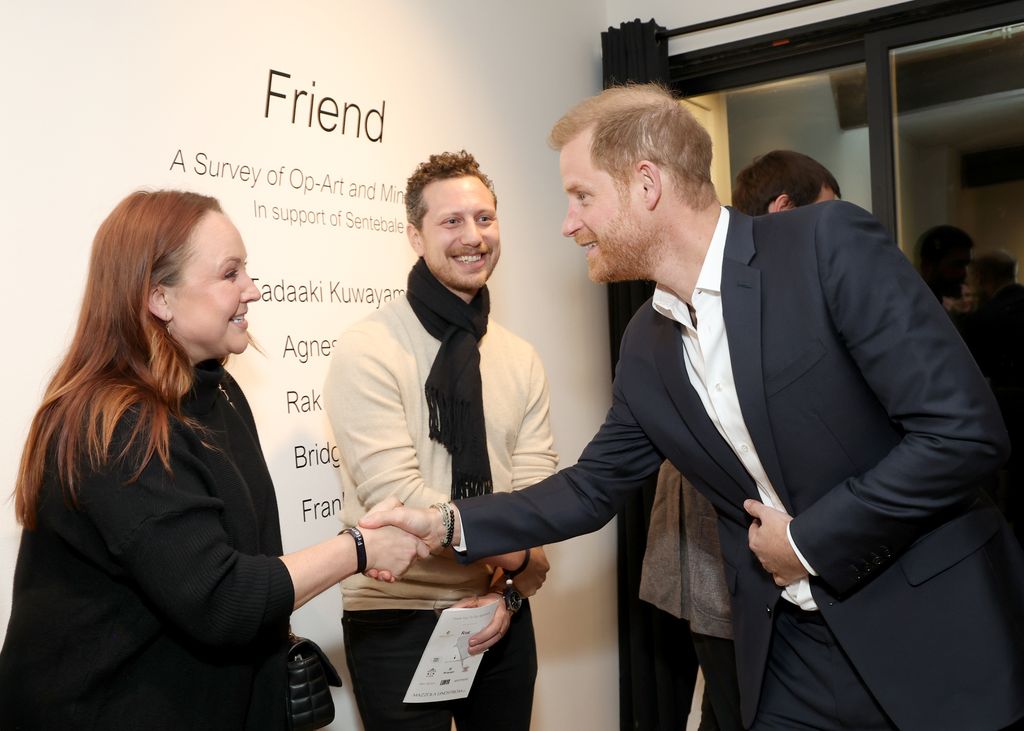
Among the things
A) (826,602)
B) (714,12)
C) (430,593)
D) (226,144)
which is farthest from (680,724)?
(714,12)

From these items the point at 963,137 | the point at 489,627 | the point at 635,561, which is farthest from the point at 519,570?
the point at 963,137

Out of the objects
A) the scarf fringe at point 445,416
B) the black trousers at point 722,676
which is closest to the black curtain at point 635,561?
the black trousers at point 722,676

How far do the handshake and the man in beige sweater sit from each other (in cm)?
9

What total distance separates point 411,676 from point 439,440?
56 centimetres

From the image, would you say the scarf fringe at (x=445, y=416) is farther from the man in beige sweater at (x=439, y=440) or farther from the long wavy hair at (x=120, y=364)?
the long wavy hair at (x=120, y=364)

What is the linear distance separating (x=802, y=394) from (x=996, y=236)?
240 centimetres

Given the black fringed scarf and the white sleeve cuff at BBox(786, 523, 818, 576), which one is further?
the black fringed scarf

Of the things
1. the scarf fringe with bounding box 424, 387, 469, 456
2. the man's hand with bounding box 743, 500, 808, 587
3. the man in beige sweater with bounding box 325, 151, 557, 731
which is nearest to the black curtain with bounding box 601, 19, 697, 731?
the man in beige sweater with bounding box 325, 151, 557, 731

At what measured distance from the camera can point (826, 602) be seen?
5.68ft

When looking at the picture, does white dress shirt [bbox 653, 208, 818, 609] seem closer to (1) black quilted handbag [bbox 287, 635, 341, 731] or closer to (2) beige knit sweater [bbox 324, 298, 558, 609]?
(2) beige knit sweater [bbox 324, 298, 558, 609]

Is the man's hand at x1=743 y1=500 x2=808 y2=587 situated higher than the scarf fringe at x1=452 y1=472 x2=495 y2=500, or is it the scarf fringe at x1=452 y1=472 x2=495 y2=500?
the scarf fringe at x1=452 y1=472 x2=495 y2=500

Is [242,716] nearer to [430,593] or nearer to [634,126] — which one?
[430,593]

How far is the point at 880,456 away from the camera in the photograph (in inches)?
67.7

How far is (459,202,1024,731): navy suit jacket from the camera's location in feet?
5.22
